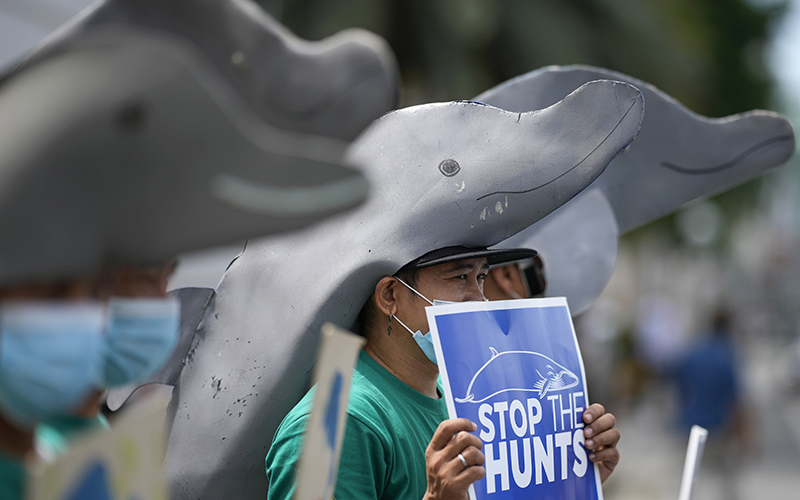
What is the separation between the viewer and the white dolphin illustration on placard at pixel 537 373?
1.98m

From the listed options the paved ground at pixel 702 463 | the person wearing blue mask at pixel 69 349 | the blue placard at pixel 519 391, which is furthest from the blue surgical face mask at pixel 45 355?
the paved ground at pixel 702 463

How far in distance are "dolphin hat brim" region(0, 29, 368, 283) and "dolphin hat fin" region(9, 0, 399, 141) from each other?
677mm

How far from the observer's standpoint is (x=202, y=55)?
2043 mm

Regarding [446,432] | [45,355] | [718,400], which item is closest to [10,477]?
[45,355]

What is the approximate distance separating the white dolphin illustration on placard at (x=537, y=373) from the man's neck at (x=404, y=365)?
0.87 feet

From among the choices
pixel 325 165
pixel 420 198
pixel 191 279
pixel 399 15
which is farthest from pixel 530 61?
pixel 325 165

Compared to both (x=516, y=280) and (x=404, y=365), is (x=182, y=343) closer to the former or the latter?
(x=404, y=365)

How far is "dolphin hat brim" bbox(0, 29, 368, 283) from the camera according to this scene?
3.49ft

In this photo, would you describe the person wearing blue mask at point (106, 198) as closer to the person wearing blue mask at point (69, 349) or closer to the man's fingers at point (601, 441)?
the person wearing blue mask at point (69, 349)

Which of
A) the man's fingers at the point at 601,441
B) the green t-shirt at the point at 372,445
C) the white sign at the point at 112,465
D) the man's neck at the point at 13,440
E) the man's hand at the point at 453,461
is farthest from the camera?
the man's fingers at the point at 601,441

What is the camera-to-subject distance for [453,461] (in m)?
1.77

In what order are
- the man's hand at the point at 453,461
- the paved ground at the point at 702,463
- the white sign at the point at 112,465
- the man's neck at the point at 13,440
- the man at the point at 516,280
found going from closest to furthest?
the white sign at the point at 112,465 → the man's neck at the point at 13,440 → the man's hand at the point at 453,461 → the man at the point at 516,280 → the paved ground at the point at 702,463

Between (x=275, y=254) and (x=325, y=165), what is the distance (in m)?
1.19

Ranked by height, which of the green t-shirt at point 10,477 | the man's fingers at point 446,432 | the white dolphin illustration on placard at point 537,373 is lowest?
the green t-shirt at point 10,477
